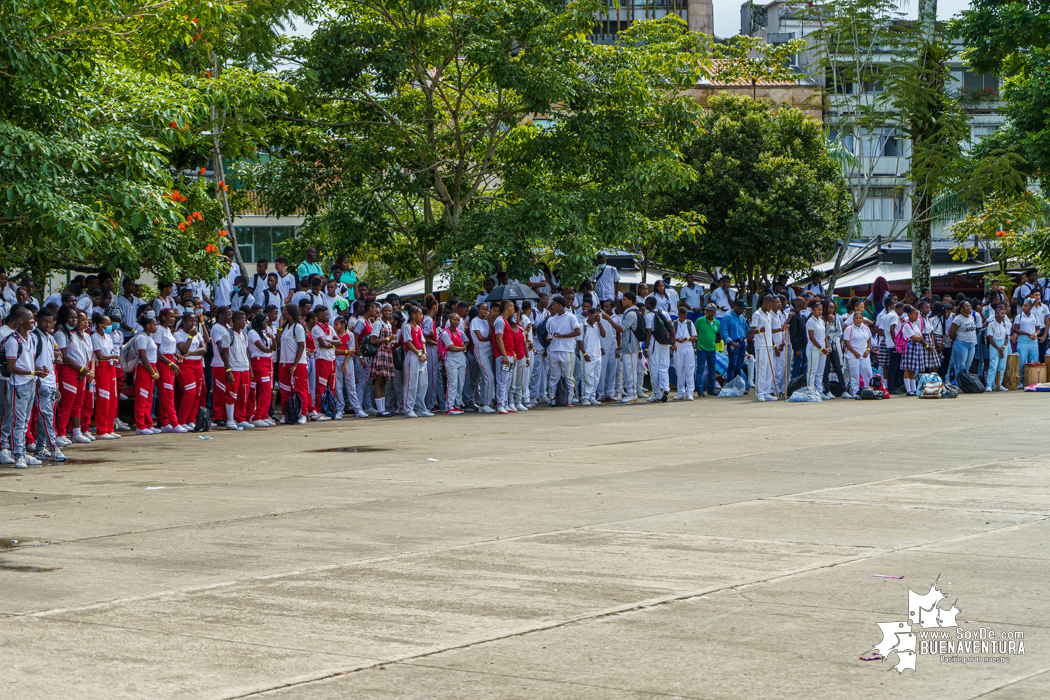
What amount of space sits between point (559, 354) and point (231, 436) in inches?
271

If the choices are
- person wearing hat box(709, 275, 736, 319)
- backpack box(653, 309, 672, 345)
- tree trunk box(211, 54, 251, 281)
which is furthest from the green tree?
tree trunk box(211, 54, 251, 281)

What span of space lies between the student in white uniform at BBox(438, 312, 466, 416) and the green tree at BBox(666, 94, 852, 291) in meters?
14.3

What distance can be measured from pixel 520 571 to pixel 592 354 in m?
15.0

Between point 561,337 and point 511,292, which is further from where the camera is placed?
point 511,292

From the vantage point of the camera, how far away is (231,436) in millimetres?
16875

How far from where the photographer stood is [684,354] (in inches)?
903

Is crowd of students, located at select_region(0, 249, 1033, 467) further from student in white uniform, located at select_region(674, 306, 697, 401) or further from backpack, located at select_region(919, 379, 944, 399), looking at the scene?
backpack, located at select_region(919, 379, 944, 399)

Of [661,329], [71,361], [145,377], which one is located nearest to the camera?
[71,361]

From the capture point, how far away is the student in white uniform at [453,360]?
20.4m

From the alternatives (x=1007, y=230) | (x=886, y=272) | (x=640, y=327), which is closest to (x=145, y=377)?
(x=640, y=327)

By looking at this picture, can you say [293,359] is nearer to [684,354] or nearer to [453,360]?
[453,360]

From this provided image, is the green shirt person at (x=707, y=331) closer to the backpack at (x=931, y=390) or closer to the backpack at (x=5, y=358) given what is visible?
the backpack at (x=931, y=390)

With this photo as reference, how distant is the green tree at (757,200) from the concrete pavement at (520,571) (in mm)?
20195

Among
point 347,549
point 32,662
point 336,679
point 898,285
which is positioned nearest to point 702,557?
point 347,549
